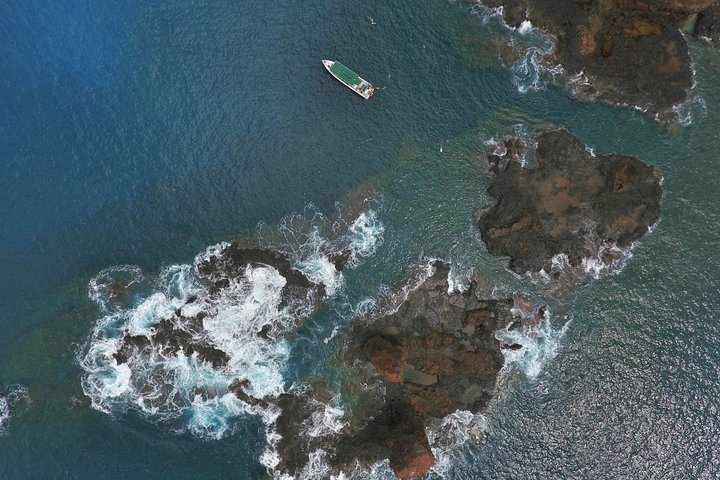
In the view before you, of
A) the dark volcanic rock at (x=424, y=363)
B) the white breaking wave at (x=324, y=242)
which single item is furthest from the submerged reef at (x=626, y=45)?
the white breaking wave at (x=324, y=242)

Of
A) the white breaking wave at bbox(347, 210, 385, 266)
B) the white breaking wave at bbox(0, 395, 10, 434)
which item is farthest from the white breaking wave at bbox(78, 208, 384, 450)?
the white breaking wave at bbox(0, 395, 10, 434)

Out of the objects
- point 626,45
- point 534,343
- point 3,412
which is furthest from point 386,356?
point 626,45

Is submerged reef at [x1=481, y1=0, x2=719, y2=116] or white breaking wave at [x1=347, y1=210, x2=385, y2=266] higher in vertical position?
submerged reef at [x1=481, y1=0, x2=719, y2=116]

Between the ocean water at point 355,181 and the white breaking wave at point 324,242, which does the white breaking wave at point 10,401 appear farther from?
the white breaking wave at point 324,242

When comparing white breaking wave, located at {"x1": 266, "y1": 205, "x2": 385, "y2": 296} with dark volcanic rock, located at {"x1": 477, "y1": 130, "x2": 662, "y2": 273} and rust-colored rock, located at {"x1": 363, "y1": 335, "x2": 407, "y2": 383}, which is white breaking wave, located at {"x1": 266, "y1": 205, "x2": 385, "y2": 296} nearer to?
rust-colored rock, located at {"x1": 363, "y1": 335, "x2": 407, "y2": 383}

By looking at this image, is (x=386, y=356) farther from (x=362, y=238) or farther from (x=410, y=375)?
(x=362, y=238)

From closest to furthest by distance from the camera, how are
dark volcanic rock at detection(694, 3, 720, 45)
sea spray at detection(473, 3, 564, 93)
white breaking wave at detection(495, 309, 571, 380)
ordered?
white breaking wave at detection(495, 309, 571, 380), dark volcanic rock at detection(694, 3, 720, 45), sea spray at detection(473, 3, 564, 93)

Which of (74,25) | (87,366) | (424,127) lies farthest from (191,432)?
(74,25)
